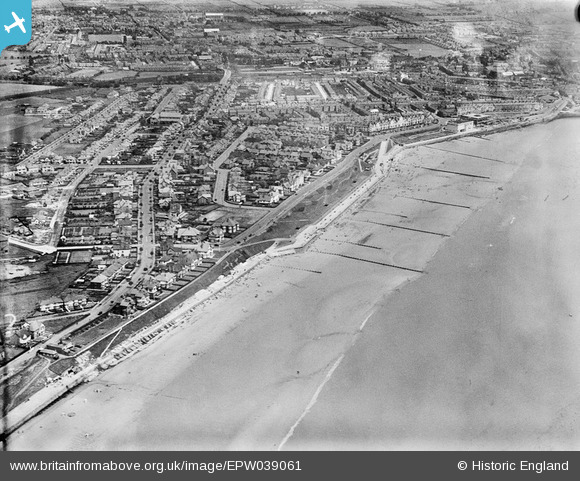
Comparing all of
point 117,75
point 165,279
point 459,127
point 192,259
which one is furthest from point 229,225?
point 459,127

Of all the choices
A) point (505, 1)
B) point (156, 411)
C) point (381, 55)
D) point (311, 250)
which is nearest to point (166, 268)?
point (311, 250)

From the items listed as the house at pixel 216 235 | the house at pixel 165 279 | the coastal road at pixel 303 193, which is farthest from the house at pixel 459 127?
the house at pixel 165 279

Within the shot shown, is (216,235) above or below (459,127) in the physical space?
below

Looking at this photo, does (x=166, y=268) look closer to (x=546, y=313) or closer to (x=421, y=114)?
(x=546, y=313)

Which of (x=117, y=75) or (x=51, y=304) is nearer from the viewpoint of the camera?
(x=51, y=304)

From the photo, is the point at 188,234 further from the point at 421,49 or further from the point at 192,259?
the point at 421,49

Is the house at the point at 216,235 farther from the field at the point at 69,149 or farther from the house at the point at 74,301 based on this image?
the field at the point at 69,149

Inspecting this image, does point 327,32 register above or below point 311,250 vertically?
above

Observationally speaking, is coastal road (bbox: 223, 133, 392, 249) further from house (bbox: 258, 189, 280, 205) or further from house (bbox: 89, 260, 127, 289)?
house (bbox: 89, 260, 127, 289)
